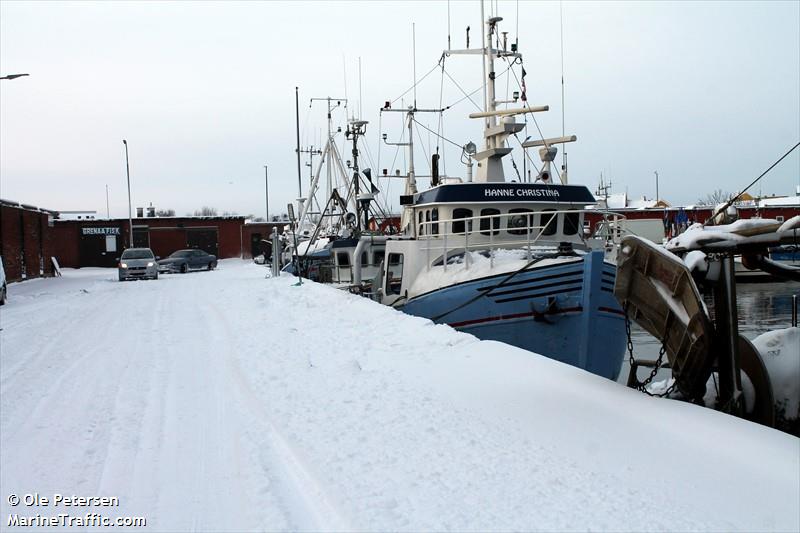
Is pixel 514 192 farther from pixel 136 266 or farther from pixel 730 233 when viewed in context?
pixel 136 266

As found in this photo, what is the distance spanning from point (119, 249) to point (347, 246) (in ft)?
139

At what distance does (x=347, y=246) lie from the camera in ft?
86.6

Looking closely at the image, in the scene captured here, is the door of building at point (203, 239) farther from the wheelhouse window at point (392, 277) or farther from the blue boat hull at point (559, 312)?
the blue boat hull at point (559, 312)

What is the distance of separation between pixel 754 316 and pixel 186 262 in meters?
33.8

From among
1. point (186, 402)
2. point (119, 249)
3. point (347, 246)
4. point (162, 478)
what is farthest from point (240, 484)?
point (119, 249)

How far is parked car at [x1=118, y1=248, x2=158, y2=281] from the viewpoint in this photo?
35062mm

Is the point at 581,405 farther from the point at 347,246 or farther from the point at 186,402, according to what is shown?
the point at 347,246

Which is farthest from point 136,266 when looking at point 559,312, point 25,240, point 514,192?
point 559,312

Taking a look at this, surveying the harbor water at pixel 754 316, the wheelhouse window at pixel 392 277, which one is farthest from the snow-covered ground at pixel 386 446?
the harbor water at pixel 754 316

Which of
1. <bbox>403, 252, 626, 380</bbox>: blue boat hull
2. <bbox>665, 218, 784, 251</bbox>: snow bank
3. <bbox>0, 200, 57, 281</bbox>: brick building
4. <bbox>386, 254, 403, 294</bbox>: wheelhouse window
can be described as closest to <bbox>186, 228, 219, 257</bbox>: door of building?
<bbox>0, 200, 57, 281</bbox>: brick building

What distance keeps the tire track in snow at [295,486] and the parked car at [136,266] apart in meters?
30.7

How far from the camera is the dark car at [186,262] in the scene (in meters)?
45.6

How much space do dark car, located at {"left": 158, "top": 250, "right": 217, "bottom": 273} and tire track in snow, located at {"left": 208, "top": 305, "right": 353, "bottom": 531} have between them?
4106cm

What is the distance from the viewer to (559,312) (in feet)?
39.5
